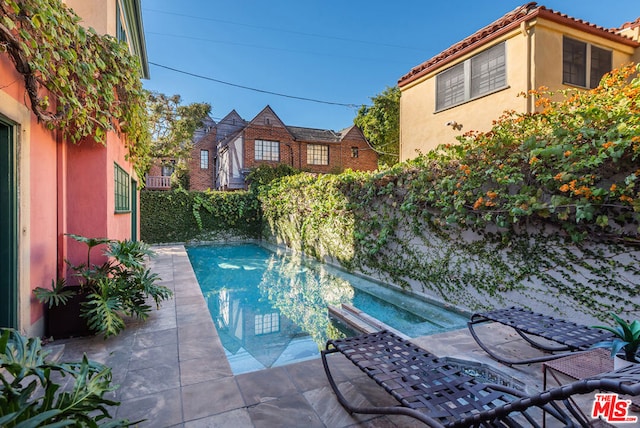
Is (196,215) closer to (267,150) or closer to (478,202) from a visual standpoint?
(267,150)

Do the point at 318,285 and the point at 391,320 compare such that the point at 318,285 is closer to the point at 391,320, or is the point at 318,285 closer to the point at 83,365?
the point at 391,320

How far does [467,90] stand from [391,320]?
6.76 metres

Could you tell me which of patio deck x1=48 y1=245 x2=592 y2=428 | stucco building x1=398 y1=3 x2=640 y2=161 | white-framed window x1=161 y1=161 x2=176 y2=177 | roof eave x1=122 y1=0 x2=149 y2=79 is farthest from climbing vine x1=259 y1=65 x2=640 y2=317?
white-framed window x1=161 y1=161 x2=176 y2=177

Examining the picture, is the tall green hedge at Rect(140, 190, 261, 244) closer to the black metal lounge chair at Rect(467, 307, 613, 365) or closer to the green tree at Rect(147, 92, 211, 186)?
the green tree at Rect(147, 92, 211, 186)

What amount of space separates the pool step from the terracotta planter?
126 inches

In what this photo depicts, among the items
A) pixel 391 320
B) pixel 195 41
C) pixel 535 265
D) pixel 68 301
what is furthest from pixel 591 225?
pixel 195 41

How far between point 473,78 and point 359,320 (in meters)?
7.38

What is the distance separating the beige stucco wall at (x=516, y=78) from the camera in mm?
7320

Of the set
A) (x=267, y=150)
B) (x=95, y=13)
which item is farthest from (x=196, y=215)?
(x=95, y=13)

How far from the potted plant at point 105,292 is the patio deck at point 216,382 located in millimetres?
211

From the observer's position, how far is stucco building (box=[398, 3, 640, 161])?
7348 mm

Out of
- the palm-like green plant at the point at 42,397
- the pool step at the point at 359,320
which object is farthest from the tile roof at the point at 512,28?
the palm-like green plant at the point at 42,397

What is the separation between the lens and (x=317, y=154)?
71.5ft

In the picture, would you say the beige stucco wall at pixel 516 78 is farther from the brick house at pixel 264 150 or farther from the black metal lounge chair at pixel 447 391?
the brick house at pixel 264 150
